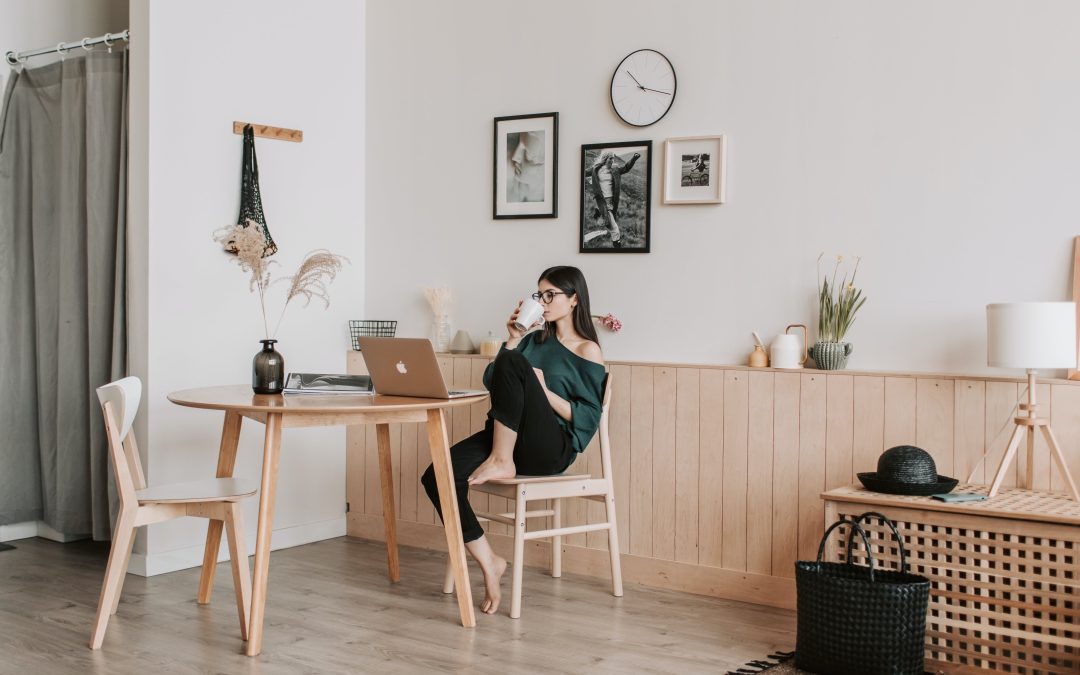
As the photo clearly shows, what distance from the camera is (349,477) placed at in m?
4.61

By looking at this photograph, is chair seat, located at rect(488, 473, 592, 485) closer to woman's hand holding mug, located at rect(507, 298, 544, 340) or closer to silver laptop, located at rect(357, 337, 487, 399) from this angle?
silver laptop, located at rect(357, 337, 487, 399)

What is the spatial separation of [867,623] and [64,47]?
144 inches

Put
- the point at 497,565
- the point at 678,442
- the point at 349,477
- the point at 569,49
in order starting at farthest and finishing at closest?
the point at 349,477 → the point at 569,49 → the point at 678,442 → the point at 497,565

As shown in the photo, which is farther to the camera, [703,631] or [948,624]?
[703,631]

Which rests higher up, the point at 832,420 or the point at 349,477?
the point at 832,420

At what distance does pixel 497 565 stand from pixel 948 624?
142 centimetres

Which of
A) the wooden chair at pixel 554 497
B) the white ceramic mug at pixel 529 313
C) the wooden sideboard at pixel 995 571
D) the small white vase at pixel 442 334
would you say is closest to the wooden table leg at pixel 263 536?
the wooden chair at pixel 554 497

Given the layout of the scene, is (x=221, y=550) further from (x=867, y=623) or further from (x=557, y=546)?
(x=867, y=623)

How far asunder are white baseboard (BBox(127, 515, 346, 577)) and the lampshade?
264cm

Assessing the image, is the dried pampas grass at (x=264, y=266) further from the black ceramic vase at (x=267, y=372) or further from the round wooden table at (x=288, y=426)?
the round wooden table at (x=288, y=426)

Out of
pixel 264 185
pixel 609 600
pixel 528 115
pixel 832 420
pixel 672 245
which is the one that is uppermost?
pixel 528 115

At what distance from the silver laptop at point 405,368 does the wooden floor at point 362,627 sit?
2.43ft

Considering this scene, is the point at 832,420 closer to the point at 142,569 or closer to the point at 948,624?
the point at 948,624

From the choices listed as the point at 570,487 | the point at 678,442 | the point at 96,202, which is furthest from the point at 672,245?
the point at 96,202
